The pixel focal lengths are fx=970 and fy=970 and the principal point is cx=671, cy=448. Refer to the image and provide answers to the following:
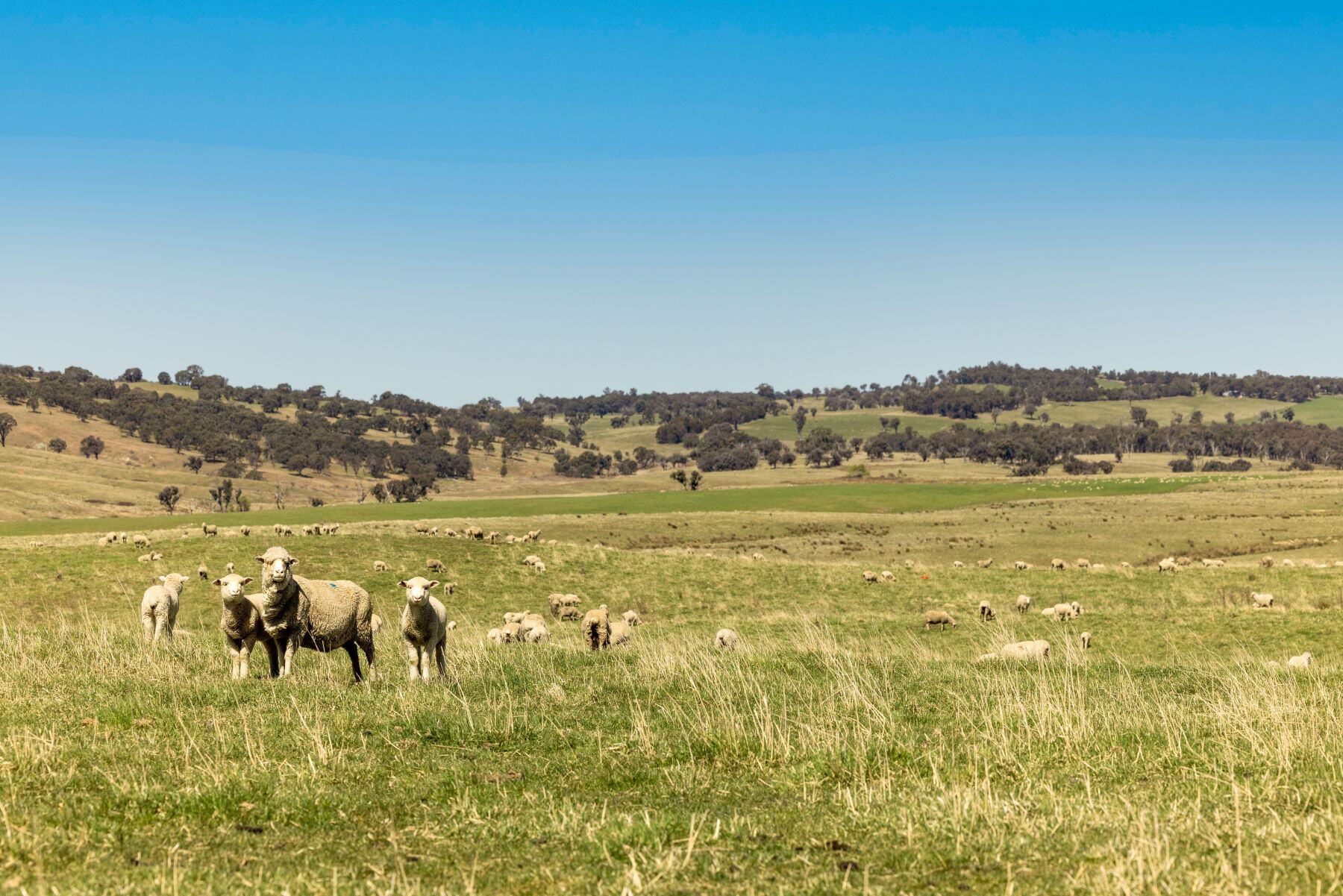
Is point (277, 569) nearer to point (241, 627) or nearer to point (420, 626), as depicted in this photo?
point (241, 627)

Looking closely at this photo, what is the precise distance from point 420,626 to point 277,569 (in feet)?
8.12

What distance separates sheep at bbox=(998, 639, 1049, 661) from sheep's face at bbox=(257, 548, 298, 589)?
1449cm

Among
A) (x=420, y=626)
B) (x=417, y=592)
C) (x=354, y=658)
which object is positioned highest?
(x=417, y=592)

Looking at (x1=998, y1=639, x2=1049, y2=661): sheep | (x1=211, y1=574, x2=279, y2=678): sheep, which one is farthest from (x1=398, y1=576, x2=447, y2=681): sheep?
(x1=998, y1=639, x2=1049, y2=661): sheep

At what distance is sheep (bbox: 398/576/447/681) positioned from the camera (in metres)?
16.1

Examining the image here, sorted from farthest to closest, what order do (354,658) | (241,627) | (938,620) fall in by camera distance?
1. (938,620)
2. (354,658)
3. (241,627)

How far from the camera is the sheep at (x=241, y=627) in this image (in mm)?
15164

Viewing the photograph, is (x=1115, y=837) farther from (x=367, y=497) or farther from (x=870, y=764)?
(x=367, y=497)

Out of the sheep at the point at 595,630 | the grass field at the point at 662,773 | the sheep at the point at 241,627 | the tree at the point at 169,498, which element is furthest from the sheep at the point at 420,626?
the tree at the point at 169,498

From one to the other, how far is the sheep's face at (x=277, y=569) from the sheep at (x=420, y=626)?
192 cm

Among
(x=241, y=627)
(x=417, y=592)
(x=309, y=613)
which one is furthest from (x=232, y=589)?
(x=417, y=592)

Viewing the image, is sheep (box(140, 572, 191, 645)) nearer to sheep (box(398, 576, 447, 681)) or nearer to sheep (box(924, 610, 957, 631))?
sheep (box(398, 576, 447, 681))

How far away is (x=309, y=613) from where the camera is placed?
1614 centimetres

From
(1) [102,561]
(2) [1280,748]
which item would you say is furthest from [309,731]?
(1) [102,561]
